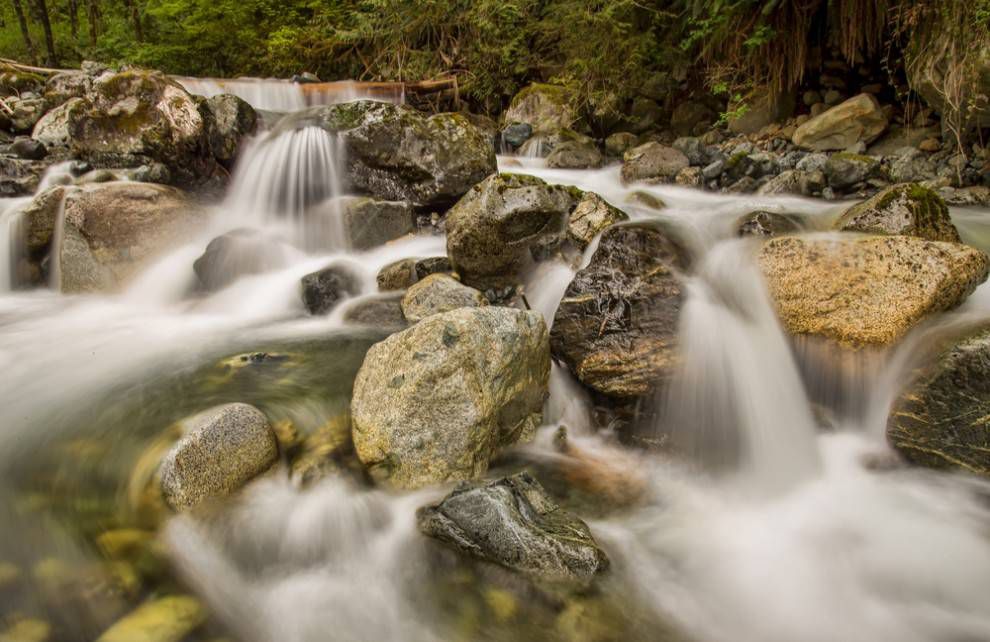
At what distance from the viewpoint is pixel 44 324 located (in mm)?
5652

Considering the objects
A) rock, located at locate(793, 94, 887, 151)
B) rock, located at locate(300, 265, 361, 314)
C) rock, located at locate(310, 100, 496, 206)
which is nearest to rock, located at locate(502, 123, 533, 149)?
rock, located at locate(310, 100, 496, 206)

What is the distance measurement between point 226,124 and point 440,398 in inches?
281

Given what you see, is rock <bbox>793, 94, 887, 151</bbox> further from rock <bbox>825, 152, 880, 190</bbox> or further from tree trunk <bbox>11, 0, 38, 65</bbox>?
tree trunk <bbox>11, 0, 38, 65</bbox>

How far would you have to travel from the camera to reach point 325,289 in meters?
5.82

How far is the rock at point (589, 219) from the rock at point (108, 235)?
504cm

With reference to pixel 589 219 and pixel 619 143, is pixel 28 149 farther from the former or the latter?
pixel 619 143

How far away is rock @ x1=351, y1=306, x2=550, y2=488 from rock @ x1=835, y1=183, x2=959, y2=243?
125 inches

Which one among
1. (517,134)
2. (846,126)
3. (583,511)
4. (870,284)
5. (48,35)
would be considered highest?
(48,35)

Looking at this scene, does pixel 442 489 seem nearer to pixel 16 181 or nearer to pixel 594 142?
Answer: pixel 16 181

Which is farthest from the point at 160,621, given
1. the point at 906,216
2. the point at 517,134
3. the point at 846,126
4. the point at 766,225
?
the point at 517,134

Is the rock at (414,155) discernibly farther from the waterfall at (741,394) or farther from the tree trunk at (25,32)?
the tree trunk at (25,32)

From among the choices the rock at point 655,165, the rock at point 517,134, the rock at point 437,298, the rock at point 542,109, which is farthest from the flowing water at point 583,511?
the rock at point 542,109

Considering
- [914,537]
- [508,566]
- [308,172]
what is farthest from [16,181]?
[914,537]

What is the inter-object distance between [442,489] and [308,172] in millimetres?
6146
